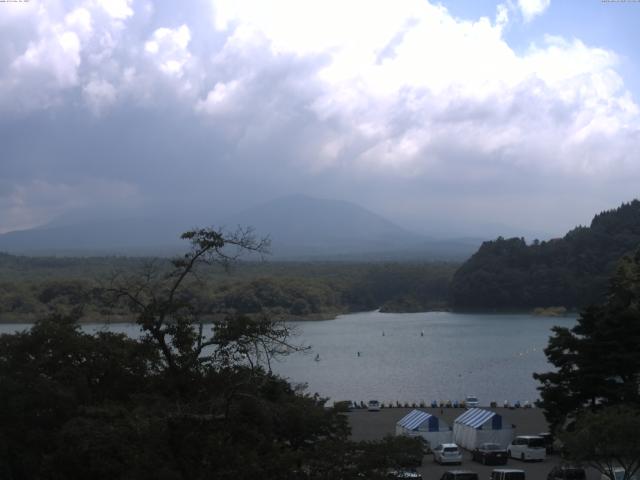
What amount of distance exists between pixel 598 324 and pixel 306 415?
6.16m

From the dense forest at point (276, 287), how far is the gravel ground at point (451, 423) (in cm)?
1841

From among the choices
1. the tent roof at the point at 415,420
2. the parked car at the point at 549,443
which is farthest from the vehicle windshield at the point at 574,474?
the tent roof at the point at 415,420

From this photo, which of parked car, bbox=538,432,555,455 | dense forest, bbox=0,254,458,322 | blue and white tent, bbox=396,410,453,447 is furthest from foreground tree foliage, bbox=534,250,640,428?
dense forest, bbox=0,254,458,322

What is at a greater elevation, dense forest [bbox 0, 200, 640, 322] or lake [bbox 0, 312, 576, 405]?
dense forest [bbox 0, 200, 640, 322]

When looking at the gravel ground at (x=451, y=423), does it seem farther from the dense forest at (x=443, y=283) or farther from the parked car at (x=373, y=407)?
the dense forest at (x=443, y=283)

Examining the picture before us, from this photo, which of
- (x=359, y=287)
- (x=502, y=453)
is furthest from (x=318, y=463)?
(x=359, y=287)

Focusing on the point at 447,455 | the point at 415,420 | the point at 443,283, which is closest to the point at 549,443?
the point at 447,455

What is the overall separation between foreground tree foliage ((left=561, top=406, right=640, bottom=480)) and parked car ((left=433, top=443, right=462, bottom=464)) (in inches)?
129

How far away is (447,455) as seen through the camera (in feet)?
36.6

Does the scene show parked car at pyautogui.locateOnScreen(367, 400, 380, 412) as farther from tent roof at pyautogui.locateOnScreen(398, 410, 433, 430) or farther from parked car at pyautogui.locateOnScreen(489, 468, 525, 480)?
parked car at pyautogui.locateOnScreen(489, 468, 525, 480)

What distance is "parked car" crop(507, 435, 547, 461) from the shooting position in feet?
36.8

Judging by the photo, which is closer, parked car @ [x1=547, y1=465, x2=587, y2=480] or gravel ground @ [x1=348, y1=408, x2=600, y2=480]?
parked car @ [x1=547, y1=465, x2=587, y2=480]

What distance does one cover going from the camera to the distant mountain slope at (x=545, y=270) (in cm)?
5056

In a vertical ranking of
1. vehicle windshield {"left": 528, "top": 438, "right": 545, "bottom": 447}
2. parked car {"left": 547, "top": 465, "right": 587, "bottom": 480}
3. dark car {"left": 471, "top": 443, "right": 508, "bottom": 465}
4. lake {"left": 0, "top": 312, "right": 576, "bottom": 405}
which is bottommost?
lake {"left": 0, "top": 312, "right": 576, "bottom": 405}
